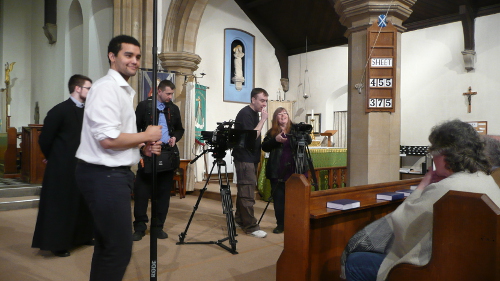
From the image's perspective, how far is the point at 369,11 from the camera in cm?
416

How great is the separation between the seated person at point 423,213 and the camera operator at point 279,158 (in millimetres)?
2250

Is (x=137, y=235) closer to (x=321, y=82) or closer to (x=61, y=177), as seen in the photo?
(x=61, y=177)

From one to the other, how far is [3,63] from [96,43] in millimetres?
5747

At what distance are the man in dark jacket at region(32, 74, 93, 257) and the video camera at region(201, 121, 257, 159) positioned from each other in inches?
44.5

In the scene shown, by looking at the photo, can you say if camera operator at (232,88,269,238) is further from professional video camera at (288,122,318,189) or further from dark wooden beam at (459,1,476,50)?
dark wooden beam at (459,1,476,50)

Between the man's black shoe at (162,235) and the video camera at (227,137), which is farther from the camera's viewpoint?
the man's black shoe at (162,235)

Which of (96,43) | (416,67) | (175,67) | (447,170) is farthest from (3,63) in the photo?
(447,170)

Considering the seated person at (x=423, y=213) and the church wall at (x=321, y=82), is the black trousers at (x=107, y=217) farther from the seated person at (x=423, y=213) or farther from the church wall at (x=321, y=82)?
the church wall at (x=321, y=82)

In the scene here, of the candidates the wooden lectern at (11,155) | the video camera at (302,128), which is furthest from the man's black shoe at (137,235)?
the wooden lectern at (11,155)

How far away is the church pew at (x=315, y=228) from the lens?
1.85 meters

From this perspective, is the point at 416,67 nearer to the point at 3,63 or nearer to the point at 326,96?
the point at 326,96

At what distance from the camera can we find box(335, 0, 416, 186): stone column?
4.21 metres

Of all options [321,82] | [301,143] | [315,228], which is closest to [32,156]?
[301,143]

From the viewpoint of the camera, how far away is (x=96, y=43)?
25.3 ft
